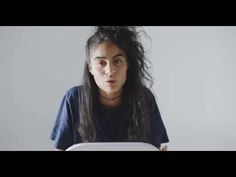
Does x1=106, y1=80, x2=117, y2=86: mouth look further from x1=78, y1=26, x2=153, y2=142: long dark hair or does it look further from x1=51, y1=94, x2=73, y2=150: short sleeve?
x1=51, y1=94, x2=73, y2=150: short sleeve

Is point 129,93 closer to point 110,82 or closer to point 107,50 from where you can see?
point 110,82

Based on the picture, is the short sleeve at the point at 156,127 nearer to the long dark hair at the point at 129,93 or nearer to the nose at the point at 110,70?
the long dark hair at the point at 129,93

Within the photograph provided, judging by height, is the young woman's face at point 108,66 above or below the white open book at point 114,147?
above

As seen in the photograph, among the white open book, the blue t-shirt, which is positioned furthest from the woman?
the white open book

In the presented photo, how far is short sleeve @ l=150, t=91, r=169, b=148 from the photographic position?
4.95 feet

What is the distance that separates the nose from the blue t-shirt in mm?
150

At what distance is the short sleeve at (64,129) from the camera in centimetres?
147

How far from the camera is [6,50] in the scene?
5.04 ft

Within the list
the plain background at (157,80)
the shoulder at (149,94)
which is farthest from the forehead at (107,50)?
the shoulder at (149,94)

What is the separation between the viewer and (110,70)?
1443 millimetres

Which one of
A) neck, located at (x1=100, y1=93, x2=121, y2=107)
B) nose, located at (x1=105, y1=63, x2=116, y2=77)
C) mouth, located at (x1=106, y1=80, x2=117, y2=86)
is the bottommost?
neck, located at (x1=100, y1=93, x2=121, y2=107)

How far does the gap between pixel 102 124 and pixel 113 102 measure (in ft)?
0.35
